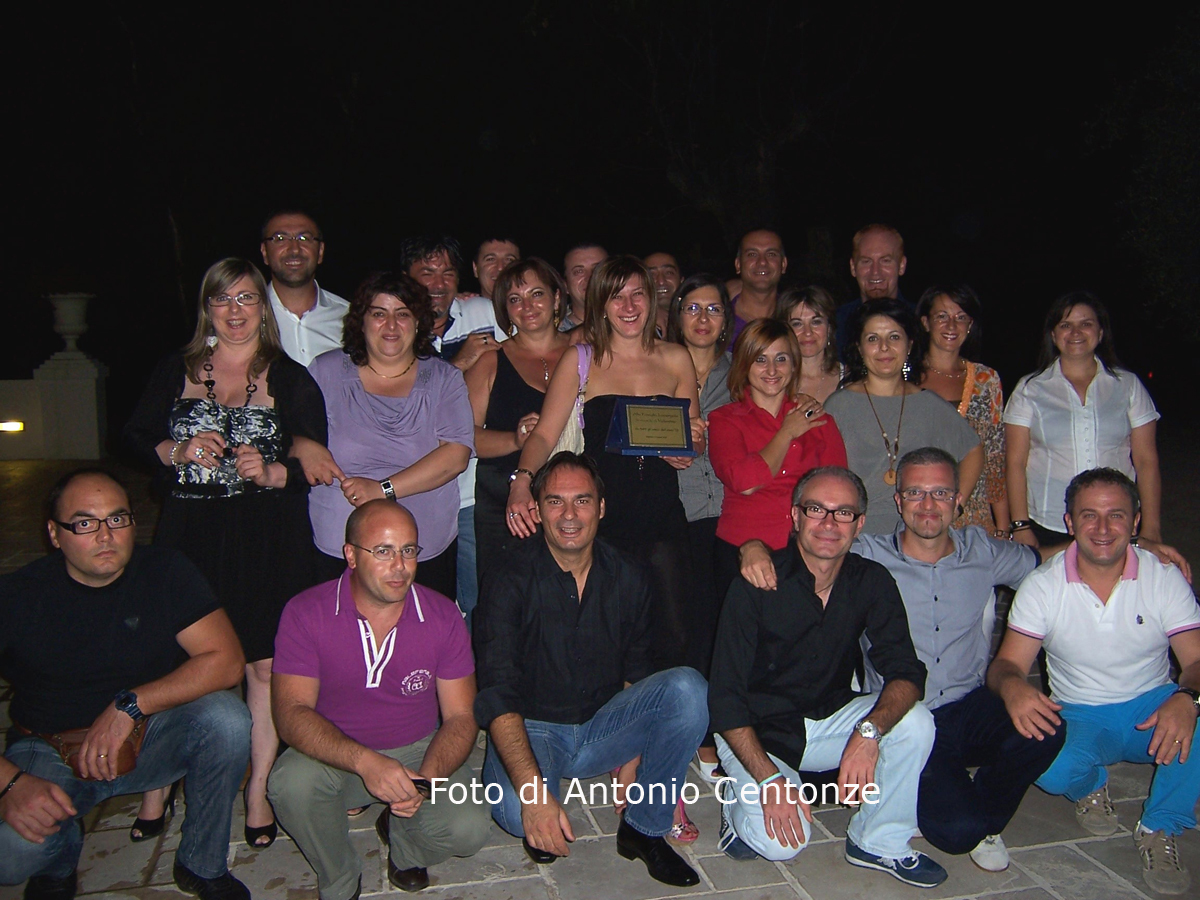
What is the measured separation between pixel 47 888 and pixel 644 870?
2.03 metres

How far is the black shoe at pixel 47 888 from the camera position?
3.18 meters

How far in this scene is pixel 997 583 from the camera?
160 inches

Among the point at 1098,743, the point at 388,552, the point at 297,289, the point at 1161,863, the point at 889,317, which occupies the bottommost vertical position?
the point at 1161,863

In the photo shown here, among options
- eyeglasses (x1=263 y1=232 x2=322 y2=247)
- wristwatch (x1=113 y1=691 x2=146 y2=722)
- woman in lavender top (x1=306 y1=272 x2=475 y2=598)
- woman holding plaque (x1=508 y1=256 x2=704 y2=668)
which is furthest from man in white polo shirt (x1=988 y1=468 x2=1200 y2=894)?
eyeglasses (x1=263 y1=232 x2=322 y2=247)

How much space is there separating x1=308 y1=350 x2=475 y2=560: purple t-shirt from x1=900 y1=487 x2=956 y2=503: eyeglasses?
1.85 m

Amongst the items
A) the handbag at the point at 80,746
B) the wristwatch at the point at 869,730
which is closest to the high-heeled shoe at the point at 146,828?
the handbag at the point at 80,746

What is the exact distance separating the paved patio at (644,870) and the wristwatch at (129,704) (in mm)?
660

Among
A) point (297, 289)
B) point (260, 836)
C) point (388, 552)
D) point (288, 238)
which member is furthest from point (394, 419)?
point (260, 836)

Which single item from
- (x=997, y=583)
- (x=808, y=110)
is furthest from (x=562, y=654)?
(x=808, y=110)

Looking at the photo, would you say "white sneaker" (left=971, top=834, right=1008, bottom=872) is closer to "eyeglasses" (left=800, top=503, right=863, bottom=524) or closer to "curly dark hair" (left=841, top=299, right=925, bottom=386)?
"eyeglasses" (left=800, top=503, right=863, bottom=524)

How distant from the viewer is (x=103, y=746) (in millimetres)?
3162

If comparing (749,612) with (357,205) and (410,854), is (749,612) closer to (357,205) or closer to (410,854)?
(410,854)

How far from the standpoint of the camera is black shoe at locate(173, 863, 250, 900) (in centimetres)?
326

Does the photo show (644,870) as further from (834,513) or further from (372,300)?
(372,300)
